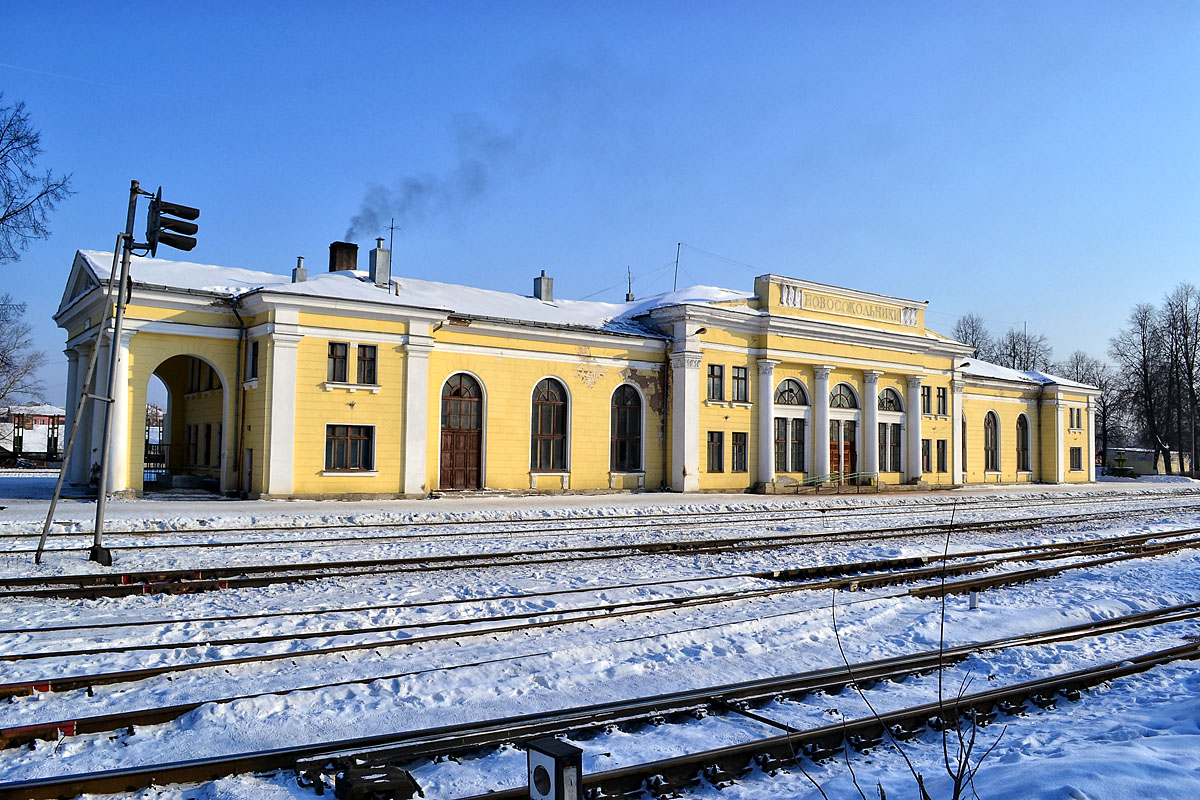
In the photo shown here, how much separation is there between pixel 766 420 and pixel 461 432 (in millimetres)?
12486

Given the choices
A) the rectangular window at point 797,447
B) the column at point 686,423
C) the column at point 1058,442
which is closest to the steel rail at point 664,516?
the column at point 686,423

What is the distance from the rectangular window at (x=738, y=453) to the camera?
33.0 meters

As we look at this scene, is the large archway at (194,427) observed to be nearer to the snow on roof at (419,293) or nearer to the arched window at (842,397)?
the snow on roof at (419,293)

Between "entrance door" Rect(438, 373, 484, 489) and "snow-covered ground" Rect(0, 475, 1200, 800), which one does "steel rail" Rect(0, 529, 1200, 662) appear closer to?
"snow-covered ground" Rect(0, 475, 1200, 800)

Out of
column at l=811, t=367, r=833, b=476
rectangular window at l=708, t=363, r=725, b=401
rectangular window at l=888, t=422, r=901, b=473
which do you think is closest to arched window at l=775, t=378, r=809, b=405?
column at l=811, t=367, r=833, b=476

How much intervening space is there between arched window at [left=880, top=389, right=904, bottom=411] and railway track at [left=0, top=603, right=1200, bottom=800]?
31.7 meters

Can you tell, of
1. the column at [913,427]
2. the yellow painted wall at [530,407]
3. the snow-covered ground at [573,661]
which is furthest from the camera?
the column at [913,427]

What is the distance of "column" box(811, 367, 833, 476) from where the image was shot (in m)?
35.2

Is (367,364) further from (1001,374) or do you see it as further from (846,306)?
(1001,374)

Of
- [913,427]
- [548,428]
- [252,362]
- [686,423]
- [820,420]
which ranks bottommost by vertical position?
[548,428]

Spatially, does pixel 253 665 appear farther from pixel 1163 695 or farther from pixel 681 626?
pixel 1163 695

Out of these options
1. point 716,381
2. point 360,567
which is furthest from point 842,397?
point 360,567

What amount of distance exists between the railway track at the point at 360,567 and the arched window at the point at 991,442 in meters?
29.7

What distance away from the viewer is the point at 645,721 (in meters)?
6.00
